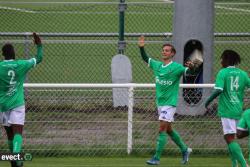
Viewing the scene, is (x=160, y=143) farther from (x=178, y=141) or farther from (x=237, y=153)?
(x=237, y=153)

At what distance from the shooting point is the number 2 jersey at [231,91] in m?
11.2

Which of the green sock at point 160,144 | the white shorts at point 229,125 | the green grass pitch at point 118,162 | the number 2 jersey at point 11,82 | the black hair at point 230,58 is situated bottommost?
the green grass pitch at point 118,162

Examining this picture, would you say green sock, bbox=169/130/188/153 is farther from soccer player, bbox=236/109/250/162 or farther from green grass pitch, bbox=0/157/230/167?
soccer player, bbox=236/109/250/162

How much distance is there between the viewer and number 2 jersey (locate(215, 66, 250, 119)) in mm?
11219

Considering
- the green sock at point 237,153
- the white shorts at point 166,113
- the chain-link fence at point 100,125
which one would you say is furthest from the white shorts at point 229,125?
the chain-link fence at point 100,125

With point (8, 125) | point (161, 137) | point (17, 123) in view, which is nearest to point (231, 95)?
point (161, 137)

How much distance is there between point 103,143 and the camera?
12961 mm

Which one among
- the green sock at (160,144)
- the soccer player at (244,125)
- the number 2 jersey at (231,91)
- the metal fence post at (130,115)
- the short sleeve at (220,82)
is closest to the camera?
the soccer player at (244,125)

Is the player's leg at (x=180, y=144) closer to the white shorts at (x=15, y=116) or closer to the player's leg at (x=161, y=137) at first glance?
the player's leg at (x=161, y=137)

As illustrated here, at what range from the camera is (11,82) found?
11195mm

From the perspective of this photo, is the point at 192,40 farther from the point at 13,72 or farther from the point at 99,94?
the point at 13,72

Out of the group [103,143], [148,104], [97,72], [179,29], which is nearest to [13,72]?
[103,143]

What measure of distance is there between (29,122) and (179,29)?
3.08 m

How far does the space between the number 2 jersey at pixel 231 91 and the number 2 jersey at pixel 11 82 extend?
249 centimetres
